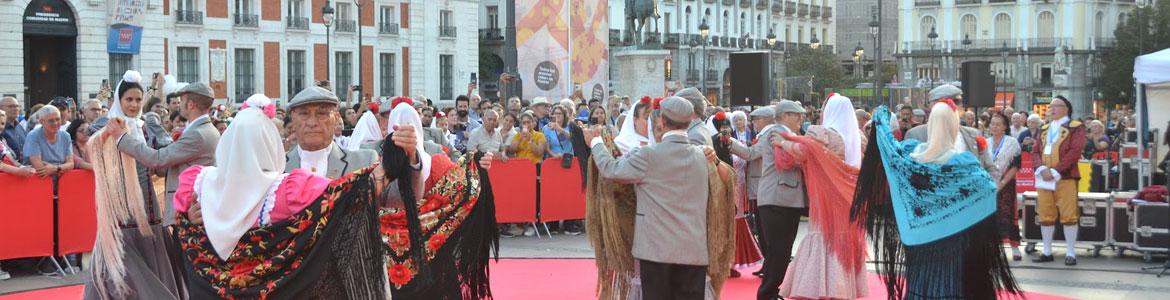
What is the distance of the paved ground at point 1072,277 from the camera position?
Answer: 11.8 m

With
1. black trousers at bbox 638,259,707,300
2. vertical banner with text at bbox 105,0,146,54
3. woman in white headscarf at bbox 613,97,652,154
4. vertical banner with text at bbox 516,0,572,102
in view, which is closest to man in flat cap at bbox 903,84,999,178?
woman in white headscarf at bbox 613,97,652,154

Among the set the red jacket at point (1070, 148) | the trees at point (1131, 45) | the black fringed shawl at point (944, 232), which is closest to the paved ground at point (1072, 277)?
the red jacket at point (1070, 148)

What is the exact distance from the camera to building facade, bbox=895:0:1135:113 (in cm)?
8144

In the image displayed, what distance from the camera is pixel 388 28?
175ft

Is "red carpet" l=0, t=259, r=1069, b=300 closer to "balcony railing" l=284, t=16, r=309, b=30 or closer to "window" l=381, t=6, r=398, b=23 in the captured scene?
"balcony railing" l=284, t=16, r=309, b=30

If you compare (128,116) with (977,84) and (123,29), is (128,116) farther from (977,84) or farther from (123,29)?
(123,29)

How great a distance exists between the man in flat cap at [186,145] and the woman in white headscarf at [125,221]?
0.32 feet

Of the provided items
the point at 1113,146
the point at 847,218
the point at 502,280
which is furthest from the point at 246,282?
the point at 1113,146

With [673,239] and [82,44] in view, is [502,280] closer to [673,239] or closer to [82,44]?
[673,239]

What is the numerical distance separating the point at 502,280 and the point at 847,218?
343 centimetres

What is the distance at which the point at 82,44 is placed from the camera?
41250 millimetres

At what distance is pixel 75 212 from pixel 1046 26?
77.5m

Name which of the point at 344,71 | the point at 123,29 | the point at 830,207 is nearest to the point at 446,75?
the point at 344,71

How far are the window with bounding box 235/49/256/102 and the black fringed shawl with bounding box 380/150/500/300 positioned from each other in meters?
41.6
